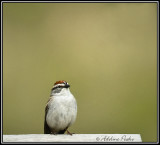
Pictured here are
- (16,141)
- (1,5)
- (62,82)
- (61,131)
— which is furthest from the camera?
(1,5)

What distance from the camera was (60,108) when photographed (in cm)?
314

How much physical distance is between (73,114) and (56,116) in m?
0.16

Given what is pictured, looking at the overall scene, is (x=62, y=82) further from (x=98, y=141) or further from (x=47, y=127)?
(x=98, y=141)

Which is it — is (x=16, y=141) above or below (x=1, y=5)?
below

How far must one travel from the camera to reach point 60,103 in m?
3.14

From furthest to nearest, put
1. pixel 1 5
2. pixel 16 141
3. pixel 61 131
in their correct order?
pixel 1 5, pixel 61 131, pixel 16 141

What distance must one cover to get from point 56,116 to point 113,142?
2.41 ft

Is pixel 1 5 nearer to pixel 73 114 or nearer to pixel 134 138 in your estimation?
pixel 73 114

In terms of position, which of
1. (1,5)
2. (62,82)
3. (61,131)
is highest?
(1,5)

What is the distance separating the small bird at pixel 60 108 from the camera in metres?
3.14

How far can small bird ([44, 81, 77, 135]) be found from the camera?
314 centimetres

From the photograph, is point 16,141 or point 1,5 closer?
point 16,141

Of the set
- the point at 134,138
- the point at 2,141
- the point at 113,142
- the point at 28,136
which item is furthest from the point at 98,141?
the point at 2,141

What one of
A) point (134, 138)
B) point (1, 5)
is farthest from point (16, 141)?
point (1, 5)
